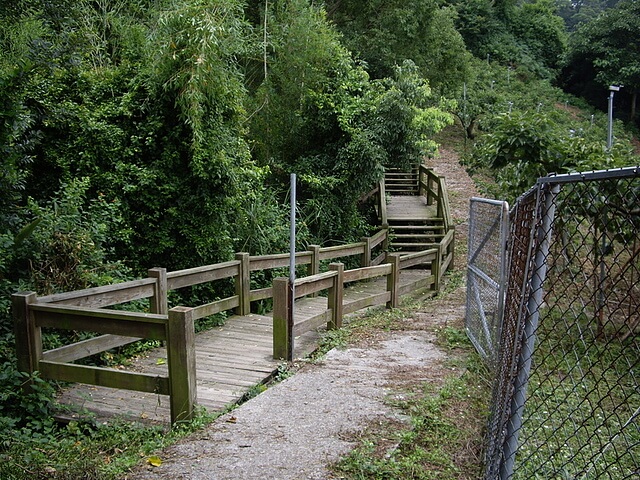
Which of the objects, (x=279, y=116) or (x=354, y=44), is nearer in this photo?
(x=279, y=116)

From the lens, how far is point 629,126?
3797cm

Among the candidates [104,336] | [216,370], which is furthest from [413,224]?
[104,336]

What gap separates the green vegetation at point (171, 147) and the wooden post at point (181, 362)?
0.26m

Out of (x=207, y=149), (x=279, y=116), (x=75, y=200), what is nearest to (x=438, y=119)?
(x=279, y=116)

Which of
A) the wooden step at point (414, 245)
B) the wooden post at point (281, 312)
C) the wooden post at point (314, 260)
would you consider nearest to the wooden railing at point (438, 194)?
the wooden step at point (414, 245)

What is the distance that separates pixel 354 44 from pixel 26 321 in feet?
59.2

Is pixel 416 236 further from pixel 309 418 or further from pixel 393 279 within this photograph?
pixel 309 418

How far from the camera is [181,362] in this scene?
4516 millimetres

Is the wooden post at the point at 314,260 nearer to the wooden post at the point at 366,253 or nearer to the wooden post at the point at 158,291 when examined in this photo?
the wooden post at the point at 366,253

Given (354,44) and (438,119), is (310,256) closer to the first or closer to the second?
(438,119)

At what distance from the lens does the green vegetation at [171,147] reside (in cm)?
621

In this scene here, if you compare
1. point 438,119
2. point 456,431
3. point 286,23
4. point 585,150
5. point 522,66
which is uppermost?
point 522,66

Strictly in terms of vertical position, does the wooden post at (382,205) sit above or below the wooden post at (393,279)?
above

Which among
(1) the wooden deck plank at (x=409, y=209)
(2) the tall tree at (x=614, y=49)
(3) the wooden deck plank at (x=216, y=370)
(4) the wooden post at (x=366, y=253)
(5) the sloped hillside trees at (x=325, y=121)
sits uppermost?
(2) the tall tree at (x=614, y=49)
